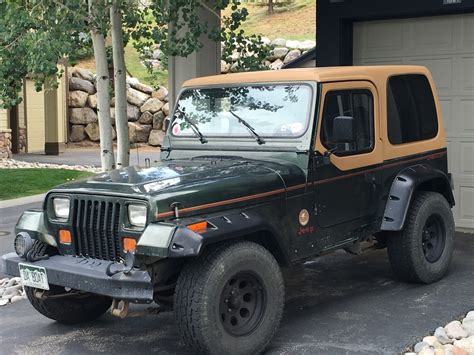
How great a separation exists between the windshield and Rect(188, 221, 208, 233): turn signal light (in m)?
1.35

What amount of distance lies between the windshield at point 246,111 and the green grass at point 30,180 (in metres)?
8.61

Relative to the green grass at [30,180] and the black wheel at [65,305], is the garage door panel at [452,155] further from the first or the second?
the green grass at [30,180]

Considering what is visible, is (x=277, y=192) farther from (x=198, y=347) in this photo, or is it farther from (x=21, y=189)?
(x=21, y=189)

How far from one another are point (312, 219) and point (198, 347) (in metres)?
1.46

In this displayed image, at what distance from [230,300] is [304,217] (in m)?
0.99

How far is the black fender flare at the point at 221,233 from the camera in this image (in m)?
4.21

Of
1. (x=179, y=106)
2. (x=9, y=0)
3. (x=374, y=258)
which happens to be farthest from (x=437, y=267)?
(x=9, y=0)

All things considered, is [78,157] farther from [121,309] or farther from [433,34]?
[121,309]

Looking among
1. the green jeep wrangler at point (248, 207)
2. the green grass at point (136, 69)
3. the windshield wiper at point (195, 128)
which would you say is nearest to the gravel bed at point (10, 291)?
the green jeep wrangler at point (248, 207)

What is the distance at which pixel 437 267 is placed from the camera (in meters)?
6.42

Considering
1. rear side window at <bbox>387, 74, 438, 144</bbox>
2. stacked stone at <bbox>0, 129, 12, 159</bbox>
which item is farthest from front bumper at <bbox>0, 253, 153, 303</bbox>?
stacked stone at <bbox>0, 129, 12, 159</bbox>

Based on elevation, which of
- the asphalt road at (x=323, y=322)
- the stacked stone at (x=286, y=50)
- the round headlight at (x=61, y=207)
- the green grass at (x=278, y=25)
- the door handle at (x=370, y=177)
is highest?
the green grass at (x=278, y=25)

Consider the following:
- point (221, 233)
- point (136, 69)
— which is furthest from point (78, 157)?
point (221, 233)

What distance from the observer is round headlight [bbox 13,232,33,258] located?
5.00m
